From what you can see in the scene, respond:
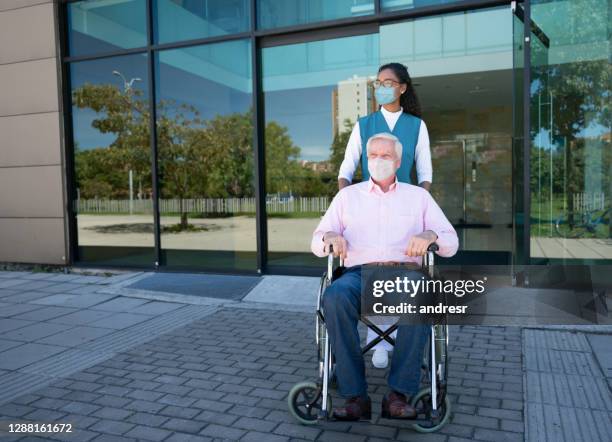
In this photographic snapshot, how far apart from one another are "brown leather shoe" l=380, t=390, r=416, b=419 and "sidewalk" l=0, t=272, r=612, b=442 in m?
0.18

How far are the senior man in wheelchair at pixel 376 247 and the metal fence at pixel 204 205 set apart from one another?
400cm

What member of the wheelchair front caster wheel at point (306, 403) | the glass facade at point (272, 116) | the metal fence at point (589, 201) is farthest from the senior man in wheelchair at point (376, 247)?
the metal fence at point (589, 201)

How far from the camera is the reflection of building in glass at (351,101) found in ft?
22.2

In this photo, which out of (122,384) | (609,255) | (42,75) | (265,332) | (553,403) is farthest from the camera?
(42,75)

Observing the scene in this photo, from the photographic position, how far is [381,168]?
9.57 ft

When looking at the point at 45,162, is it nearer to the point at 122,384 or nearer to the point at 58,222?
the point at 58,222

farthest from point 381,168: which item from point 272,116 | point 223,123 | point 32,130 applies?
point 32,130

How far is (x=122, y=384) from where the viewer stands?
3.43 m

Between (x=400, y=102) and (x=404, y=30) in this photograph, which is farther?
(x=404, y=30)

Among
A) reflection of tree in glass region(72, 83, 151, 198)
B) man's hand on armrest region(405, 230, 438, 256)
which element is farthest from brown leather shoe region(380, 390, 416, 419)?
reflection of tree in glass region(72, 83, 151, 198)

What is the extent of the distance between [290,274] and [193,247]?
1539mm

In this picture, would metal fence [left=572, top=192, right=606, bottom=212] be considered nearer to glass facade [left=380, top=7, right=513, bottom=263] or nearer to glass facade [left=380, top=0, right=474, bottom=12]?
glass facade [left=380, top=7, right=513, bottom=263]

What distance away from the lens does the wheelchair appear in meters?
2.57

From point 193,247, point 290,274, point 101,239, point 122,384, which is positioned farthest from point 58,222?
point 122,384
